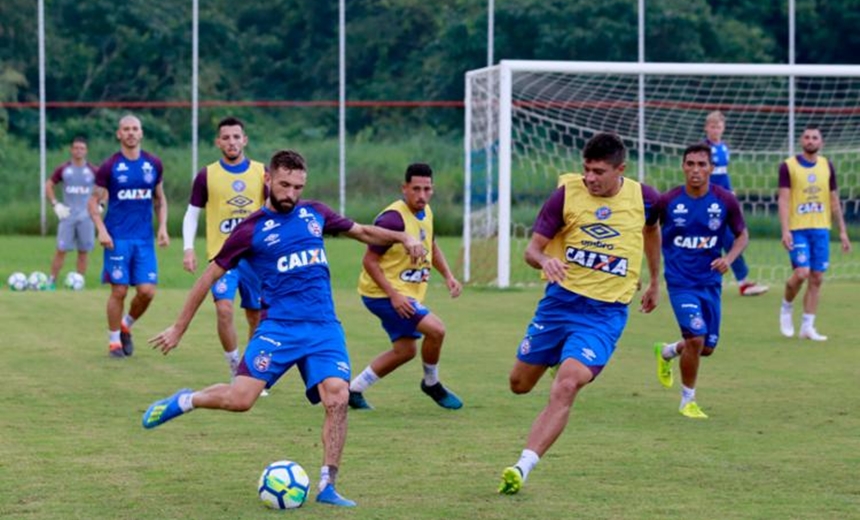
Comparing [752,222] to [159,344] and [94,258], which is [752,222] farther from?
[159,344]

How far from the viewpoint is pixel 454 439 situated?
946cm

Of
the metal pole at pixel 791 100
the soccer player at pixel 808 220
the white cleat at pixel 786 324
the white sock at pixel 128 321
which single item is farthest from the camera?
the metal pole at pixel 791 100

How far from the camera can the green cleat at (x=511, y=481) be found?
25.1 ft

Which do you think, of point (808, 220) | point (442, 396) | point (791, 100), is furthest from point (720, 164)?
point (791, 100)

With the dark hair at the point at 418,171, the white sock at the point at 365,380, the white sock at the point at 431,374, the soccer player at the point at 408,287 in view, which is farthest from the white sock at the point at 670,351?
the dark hair at the point at 418,171

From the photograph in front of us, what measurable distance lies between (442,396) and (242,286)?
→ 1.77 m

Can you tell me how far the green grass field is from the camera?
7531 mm

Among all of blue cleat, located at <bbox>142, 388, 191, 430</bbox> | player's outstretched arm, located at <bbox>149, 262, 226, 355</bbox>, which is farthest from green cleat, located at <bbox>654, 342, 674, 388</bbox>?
blue cleat, located at <bbox>142, 388, 191, 430</bbox>

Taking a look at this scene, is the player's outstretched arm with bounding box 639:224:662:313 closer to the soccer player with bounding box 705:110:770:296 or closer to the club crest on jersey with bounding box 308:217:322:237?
the club crest on jersey with bounding box 308:217:322:237

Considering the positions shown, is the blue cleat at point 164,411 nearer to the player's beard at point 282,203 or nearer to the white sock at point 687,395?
the player's beard at point 282,203

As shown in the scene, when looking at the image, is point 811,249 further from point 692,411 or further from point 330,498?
point 330,498

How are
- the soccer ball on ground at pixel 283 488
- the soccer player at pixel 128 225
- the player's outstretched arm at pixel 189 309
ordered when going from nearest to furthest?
the soccer ball on ground at pixel 283 488, the player's outstretched arm at pixel 189 309, the soccer player at pixel 128 225

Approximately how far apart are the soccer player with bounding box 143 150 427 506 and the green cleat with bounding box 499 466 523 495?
2.68ft

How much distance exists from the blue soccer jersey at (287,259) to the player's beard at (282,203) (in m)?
0.04
